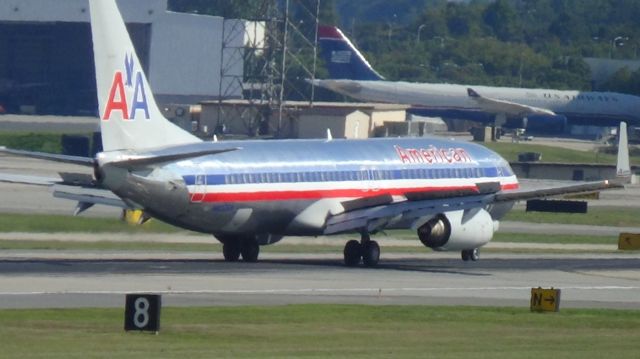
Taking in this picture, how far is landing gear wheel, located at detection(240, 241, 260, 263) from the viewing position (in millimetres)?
51312

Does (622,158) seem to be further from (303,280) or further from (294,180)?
(303,280)

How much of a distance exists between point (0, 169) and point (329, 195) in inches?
1946

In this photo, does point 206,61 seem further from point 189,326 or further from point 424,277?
point 189,326

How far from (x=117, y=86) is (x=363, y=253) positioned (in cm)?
1012

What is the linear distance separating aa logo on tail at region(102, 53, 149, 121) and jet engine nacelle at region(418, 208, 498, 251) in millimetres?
9803

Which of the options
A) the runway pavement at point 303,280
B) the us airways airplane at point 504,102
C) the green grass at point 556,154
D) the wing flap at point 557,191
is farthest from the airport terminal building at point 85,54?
the wing flap at point 557,191

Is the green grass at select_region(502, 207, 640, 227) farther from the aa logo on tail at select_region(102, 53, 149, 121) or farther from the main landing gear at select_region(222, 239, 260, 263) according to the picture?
the aa logo on tail at select_region(102, 53, 149, 121)

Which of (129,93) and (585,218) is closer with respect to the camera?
(129,93)

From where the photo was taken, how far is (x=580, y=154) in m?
127

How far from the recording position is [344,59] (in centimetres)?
17150

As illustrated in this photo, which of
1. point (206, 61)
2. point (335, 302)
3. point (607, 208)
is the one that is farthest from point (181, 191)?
point (206, 61)

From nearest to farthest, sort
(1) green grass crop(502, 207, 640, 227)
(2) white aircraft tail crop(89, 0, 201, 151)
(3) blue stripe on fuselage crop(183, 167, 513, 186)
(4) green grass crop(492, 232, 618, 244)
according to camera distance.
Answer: (2) white aircraft tail crop(89, 0, 201, 151)
(3) blue stripe on fuselage crop(183, 167, 513, 186)
(4) green grass crop(492, 232, 618, 244)
(1) green grass crop(502, 207, 640, 227)

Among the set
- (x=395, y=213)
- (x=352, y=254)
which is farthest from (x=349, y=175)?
(x=352, y=254)

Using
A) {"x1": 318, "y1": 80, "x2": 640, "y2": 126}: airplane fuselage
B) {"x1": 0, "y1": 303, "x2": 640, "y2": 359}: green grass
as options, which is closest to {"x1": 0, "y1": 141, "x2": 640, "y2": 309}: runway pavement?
{"x1": 0, "y1": 303, "x2": 640, "y2": 359}: green grass
